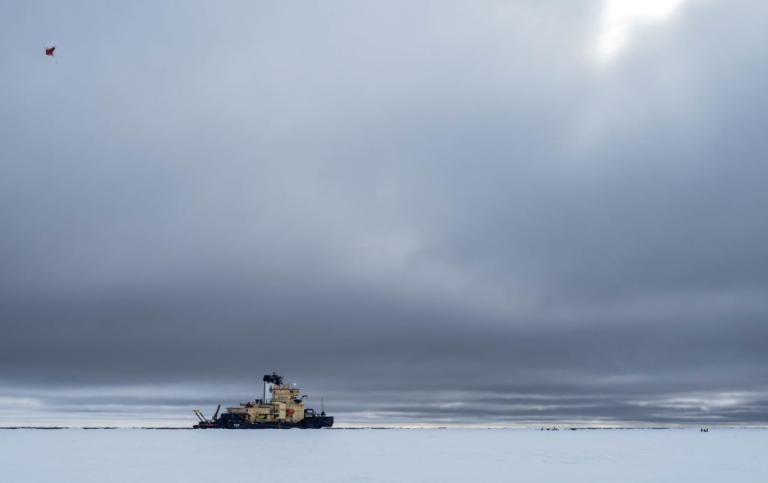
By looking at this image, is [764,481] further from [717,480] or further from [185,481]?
[185,481]

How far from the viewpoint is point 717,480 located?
54.3 metres

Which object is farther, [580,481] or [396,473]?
[396,473]

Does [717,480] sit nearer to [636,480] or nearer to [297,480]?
[636,480]

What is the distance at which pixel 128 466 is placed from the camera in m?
66.5

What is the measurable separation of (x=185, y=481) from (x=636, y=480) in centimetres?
3604

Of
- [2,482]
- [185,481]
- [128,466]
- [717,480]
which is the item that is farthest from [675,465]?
[2,482]

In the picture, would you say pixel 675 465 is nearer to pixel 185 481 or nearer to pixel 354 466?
pixel 354 466

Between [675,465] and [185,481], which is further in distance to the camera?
[675,465]

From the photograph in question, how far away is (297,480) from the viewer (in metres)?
52.1

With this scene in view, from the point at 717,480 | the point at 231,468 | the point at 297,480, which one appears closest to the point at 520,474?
the point at 717,480

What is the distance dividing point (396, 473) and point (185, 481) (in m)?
18.6

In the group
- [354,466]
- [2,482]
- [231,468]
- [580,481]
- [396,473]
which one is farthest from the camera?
[354,466]

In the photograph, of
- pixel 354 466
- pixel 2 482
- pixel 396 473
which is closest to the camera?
pixel 2 482

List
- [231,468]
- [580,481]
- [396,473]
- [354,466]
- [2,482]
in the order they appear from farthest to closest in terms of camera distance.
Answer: [354,466] → [231,468] → [396,473] → [580,481] → [2,482]
